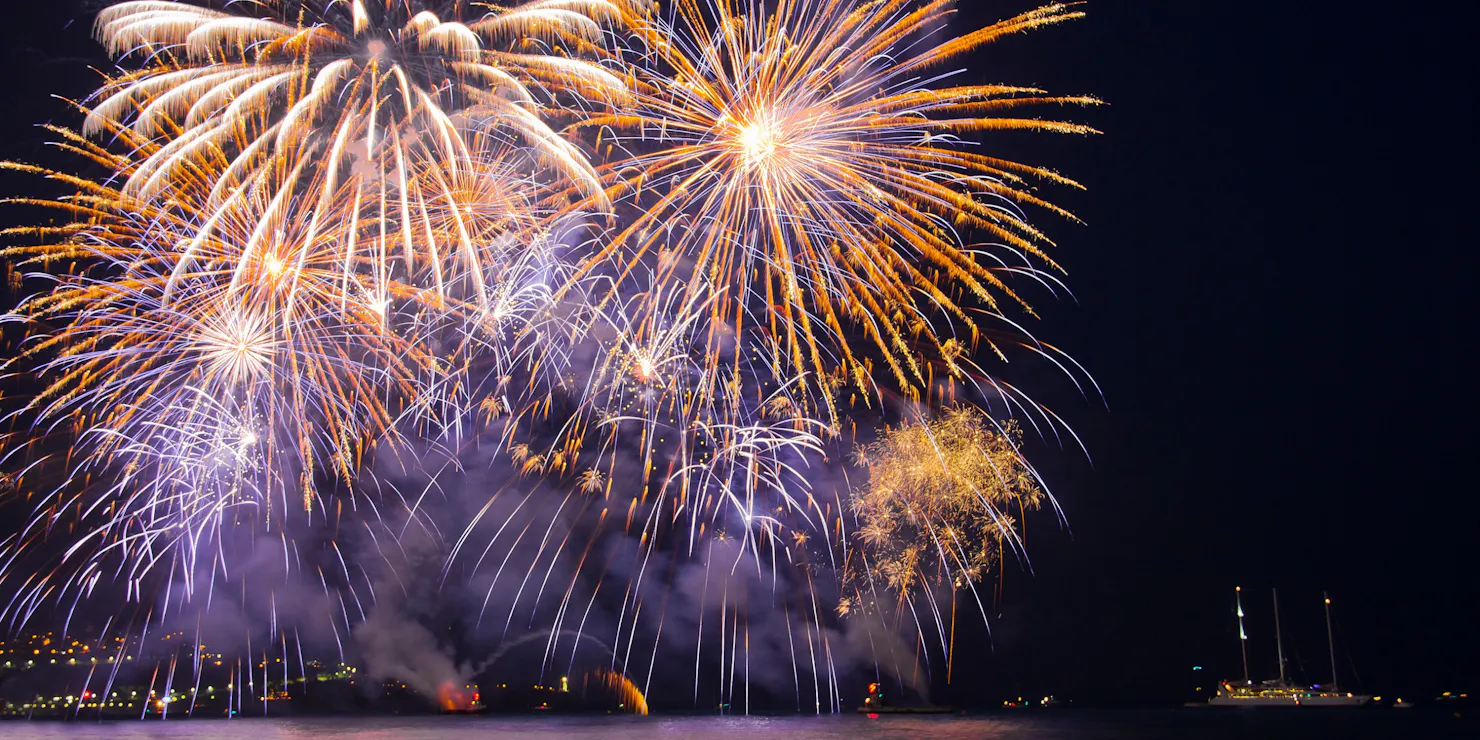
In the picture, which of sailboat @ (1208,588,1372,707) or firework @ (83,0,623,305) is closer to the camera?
firework @ (83,0,623,305)

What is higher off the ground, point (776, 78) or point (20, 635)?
point (776, 78)

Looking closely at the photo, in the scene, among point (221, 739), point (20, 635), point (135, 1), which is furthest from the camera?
point (20, 635)

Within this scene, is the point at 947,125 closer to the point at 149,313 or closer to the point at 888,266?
the point at 888,266

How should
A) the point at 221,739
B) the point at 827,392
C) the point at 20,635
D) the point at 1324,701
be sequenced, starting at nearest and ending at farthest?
the point at 827,392
the point at 221,739
the point at 20,635
the point at 1324,701

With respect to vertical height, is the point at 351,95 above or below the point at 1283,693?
above

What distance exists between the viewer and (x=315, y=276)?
56.4ft

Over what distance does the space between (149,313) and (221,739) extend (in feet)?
195

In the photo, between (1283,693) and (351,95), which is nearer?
(351,95)

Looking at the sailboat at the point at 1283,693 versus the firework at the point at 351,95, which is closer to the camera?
the firework at the point at 351,95

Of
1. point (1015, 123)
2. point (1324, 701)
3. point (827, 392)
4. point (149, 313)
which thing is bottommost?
point (1324, 701)

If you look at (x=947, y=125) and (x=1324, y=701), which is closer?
(x=947, y=125)

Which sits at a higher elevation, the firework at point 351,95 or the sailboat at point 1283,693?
the firework at point 351,95

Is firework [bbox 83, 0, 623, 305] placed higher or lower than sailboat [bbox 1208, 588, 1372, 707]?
higher

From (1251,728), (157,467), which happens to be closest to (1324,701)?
(1251,728)
